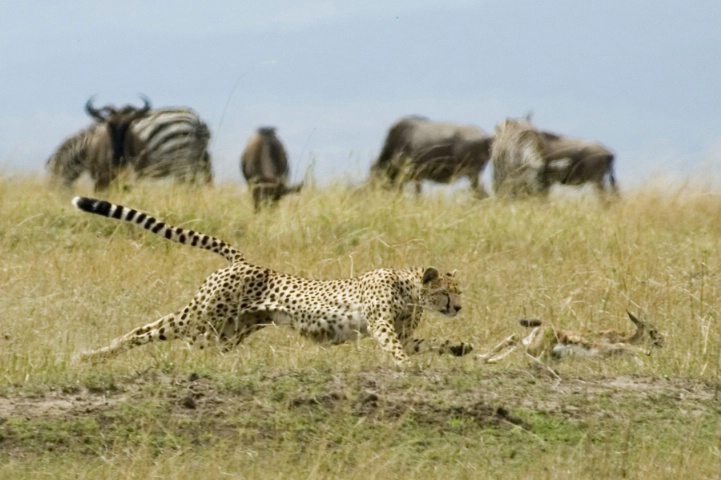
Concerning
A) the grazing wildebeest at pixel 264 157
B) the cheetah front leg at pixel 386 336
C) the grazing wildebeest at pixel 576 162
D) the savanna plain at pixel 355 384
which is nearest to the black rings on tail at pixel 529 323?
the savanna plain at pixel 355 384

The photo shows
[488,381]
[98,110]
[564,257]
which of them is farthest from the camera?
[98,110]

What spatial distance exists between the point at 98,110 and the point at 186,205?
6620mm

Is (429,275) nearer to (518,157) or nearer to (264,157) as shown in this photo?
(264,157)

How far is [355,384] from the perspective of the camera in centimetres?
680

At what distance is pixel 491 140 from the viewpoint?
73.7 feet

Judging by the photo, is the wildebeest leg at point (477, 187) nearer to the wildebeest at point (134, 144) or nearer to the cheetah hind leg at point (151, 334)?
the wildebeest at point (134, 144)

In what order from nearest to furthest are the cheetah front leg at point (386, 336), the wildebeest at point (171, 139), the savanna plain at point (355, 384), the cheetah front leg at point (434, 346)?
the savanna plain at point (355, 384) < the cheetah front leg at point (386, 336) < the cheetah front leg at point (434, 346) < the wildebeest at point (171, 139)

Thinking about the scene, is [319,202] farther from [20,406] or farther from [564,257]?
[20,406]

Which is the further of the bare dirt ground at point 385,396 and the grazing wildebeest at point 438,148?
the grazing wildebeest at point 438,148

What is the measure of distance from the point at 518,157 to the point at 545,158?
36 centimetres

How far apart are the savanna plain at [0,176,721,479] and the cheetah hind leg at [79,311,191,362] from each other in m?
0.08

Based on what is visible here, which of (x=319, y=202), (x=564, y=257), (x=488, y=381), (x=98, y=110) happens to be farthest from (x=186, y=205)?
(x=488, y=381)

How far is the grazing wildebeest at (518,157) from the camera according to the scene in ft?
65.4

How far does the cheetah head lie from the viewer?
331 inches
